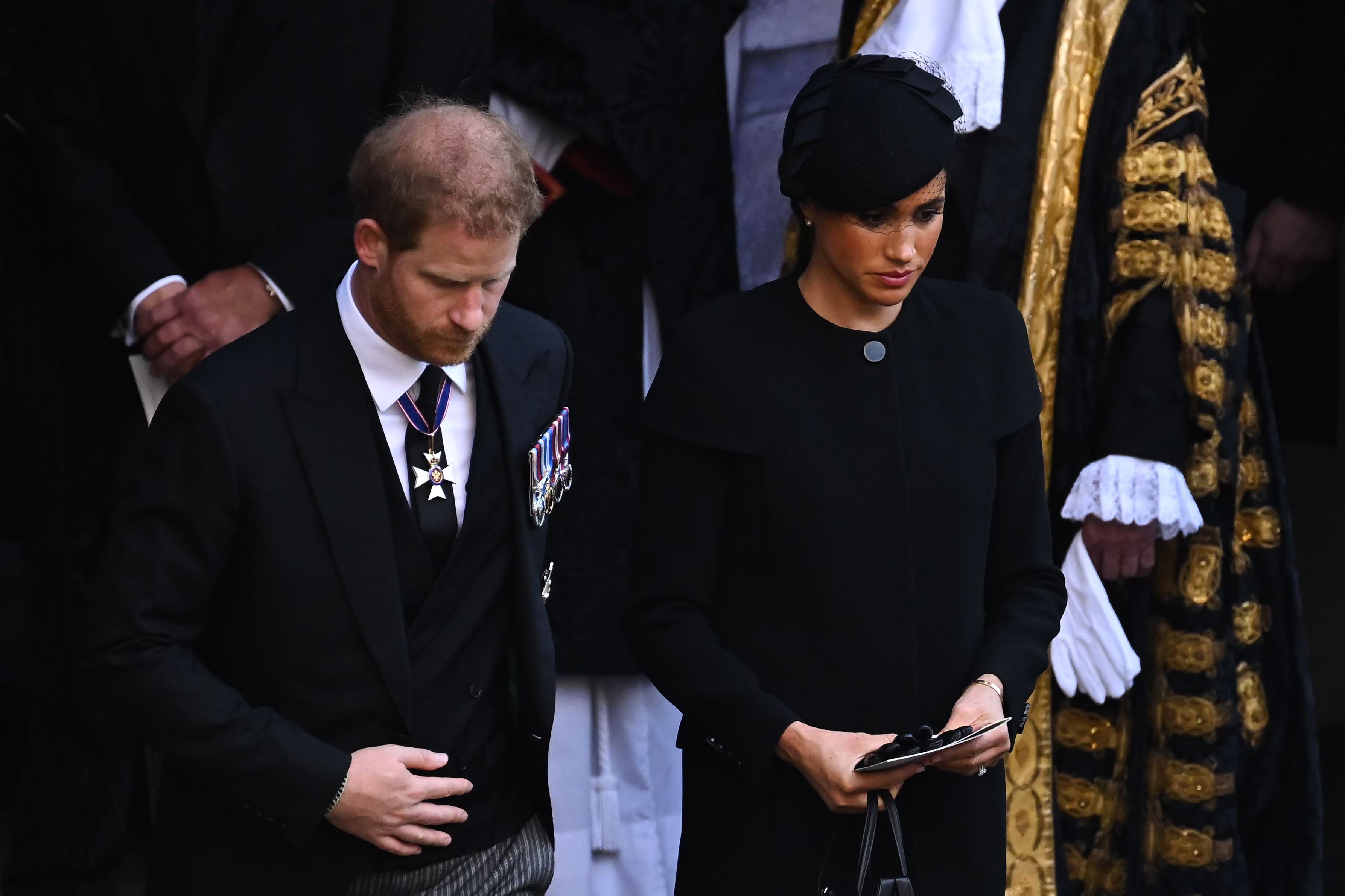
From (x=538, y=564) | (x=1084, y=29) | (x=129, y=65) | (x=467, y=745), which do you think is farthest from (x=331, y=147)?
(x=1084, y=29)

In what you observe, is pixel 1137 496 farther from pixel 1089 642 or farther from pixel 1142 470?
pixel 1089 642

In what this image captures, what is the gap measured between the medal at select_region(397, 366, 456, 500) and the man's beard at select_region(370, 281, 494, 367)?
3.1 inches

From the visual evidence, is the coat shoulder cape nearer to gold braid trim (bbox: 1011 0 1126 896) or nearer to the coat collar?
the coat collar

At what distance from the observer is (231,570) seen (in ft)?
7.39

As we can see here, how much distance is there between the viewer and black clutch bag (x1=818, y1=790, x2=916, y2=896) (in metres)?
2.35

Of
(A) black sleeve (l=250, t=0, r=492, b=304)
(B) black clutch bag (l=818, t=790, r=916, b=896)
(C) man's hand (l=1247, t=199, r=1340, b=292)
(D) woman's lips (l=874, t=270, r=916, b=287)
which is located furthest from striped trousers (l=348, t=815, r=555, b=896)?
(C) man's hand (l=1247, t=199, r=1340, b=292)

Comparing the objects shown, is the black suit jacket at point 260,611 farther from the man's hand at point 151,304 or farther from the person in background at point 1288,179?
the person in background at point 1288,179

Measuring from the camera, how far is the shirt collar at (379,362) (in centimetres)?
232

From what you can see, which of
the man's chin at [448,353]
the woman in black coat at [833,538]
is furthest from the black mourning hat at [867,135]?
the man's chin at [448,353]

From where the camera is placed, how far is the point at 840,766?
235cm

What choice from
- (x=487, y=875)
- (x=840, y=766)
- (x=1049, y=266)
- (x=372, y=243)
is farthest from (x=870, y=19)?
(x=487, y=875)

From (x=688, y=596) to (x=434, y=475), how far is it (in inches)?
15.0

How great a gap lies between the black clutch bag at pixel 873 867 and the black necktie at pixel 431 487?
24.1 inches

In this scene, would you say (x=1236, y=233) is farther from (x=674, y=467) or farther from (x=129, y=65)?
(x=129, y=65)
